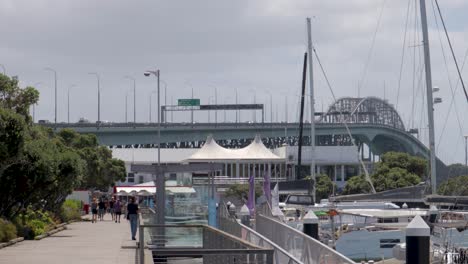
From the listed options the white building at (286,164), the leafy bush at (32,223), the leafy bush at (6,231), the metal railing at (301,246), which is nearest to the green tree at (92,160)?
the leafy bush at (32,223)

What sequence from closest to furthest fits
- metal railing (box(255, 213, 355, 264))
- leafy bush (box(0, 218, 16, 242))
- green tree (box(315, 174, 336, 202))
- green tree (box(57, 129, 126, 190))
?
metal railing (box(255, 213, 355, 264)), leafy bush (box(0, 218, 16, 242)), green tree (box(57, 129, 126, 190)), green tree (box(315, 174, 336, 202))

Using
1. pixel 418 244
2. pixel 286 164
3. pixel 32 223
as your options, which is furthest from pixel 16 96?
pixel 286 164

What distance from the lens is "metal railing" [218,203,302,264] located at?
17837 mm

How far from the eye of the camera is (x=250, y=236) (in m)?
23.9

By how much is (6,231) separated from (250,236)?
16620 millimetres

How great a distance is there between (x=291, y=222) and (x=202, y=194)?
429 inches

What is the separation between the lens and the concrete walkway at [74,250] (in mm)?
30641

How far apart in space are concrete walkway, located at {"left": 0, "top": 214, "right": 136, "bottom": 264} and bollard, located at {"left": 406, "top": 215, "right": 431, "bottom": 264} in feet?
45.5

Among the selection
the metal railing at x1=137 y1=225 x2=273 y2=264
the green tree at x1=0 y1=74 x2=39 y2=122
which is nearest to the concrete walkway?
the metal railing at x1=137 y1=225 x2=273 y2=264

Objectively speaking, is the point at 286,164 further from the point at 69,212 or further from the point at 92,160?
the point at 69,212

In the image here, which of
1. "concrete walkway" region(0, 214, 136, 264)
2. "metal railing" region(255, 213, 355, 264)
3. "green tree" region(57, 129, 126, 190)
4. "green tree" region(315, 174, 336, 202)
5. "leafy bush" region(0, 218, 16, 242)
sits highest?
"green tree" region(57, 129, 126, 190)

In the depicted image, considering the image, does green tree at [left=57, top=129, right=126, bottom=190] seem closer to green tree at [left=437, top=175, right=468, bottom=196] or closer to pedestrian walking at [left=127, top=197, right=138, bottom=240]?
green tree at [left=437, top=175, right=468, bottom=196]

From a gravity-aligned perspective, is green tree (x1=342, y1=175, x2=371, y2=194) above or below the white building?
below

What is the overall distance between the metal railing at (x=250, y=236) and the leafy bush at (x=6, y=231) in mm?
7383
